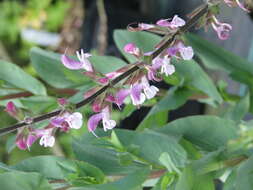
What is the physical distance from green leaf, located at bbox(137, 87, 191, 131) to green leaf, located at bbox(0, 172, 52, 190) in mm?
163

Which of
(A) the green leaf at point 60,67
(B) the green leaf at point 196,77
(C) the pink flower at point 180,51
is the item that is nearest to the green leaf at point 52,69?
(A) the green leaf at point 60,67

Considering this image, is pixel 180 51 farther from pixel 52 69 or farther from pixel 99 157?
pixel 52 69

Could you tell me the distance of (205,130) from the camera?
1.18 feet

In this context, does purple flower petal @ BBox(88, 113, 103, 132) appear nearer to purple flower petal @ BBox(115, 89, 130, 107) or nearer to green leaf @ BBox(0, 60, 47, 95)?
purple flower petal @ BBox(115, 89, 130, 107)

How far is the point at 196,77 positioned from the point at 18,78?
0.17 meters

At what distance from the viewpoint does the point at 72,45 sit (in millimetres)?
1476

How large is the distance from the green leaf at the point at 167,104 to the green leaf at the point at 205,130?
3.0 inches

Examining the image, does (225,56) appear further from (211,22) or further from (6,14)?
(6,14)

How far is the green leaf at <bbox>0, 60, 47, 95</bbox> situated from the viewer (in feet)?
1.43

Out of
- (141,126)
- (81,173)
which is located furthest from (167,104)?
(81,173)

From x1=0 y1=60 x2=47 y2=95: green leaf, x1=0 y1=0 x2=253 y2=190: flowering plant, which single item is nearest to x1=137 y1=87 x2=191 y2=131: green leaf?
x1=0 y1=0 x2=253 y2=190: flowering plant

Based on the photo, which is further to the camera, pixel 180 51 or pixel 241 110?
pixel 241 110

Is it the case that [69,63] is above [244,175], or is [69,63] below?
above

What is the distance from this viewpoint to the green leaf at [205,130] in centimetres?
35
